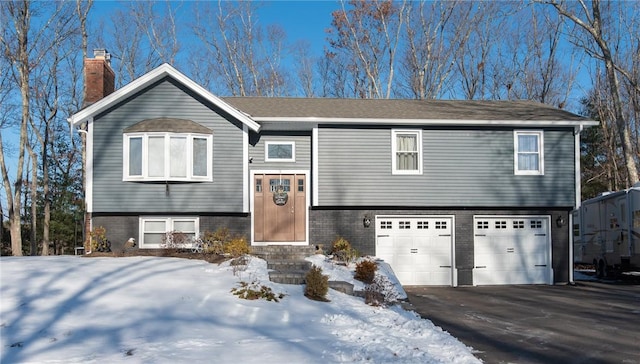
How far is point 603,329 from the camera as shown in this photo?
10.6 meters

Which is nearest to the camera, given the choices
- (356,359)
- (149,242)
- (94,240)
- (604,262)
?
(356,359)

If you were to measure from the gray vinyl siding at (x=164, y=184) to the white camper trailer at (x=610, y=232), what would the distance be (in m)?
12.7

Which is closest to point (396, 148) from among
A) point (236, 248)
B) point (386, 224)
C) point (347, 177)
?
point (347, 177)

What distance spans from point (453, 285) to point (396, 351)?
1104cm

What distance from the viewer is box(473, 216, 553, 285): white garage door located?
1848 cm

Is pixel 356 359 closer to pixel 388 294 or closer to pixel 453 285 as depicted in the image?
pixel 388 294

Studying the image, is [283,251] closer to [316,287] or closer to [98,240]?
[98,240]

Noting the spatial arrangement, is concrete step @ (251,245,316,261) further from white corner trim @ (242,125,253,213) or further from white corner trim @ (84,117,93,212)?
white corner trim @ (84,117,93,212)

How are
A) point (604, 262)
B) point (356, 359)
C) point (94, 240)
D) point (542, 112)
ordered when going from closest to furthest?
point (356, 359) → point (94, 240) → point (542, 112) → point (604, 262)

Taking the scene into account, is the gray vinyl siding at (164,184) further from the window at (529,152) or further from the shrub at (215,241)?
the window at (529,152)

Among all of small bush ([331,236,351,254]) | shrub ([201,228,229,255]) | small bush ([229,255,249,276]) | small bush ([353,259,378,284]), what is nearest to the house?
small bush ([331,236,351,254])

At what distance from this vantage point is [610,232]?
66.4 feet

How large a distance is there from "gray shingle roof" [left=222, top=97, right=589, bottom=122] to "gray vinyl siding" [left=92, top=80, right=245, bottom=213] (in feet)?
4.59

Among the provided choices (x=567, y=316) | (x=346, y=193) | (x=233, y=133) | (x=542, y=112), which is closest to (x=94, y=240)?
(x=233, y=133)
